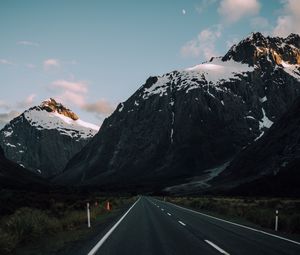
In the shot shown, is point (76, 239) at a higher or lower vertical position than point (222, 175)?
lower

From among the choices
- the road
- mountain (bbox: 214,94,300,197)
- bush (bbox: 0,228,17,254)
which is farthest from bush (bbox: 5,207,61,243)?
mountain (bbox: 214,94,300,197)

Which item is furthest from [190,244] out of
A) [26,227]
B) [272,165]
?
[272,165]

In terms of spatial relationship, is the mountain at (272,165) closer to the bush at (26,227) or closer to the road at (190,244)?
the road at (190,244)

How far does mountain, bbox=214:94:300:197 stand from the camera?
11244 cm

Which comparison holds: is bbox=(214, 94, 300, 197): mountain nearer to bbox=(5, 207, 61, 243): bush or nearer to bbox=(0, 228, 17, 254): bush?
bbox=(5, 207, 61, 243): bush


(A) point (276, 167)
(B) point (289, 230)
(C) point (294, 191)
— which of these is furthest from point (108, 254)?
(A) point (276, 167)

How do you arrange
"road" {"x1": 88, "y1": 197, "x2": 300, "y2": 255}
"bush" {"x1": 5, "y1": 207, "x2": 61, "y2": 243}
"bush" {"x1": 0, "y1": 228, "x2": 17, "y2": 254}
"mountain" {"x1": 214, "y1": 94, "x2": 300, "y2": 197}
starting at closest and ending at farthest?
"bush" {"x1": 0, "y1": 228, "x2": 17, "y2": 254} → "road" {"x1": 88, "y1": 197, "x2": 300, "y2": 255} → "bush" {"x1": 5, "y1": 207, "x2": 61, "y2": 243} → "mountain" {"x1": 214, "y1": 94, "x2": 300, "y2": 197}

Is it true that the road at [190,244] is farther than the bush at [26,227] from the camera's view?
No

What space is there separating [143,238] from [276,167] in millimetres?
130717

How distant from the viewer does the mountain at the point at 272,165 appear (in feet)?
369

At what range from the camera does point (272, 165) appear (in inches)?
5714

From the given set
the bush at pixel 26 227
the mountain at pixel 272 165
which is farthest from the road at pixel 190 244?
the mountain at pixel 272 165

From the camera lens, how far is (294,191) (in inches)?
3927

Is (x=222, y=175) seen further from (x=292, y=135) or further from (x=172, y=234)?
(x=172, y=234)
